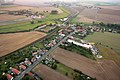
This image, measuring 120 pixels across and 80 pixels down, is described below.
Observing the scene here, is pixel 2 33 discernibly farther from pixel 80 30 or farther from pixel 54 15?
pixel 54 15

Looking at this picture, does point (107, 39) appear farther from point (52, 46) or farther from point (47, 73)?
point (47, 73)

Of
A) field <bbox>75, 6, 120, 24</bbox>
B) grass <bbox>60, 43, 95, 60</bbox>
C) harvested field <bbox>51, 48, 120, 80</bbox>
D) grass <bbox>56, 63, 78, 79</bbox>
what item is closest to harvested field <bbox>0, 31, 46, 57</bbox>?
harvested field <bbox>51, 48, 120, 80</bbox>

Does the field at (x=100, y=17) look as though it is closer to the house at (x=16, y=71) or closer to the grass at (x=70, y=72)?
the grass at (x=70, y=72)

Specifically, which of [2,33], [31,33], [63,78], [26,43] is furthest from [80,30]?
[63,78]

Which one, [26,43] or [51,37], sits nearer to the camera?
[26,43]

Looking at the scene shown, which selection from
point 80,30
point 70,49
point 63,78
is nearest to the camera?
point 63,78

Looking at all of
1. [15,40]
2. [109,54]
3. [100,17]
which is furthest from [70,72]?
[100,17]

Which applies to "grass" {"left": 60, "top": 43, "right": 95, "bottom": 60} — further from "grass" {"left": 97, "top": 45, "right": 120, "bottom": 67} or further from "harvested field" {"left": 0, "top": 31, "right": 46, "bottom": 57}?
"harvested field" {"left": 0, "top": 31, "right": 46, "bottom": 57}
